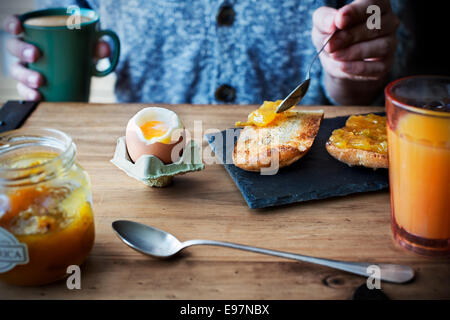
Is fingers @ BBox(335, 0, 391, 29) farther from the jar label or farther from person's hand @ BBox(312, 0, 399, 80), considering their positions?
the jar label

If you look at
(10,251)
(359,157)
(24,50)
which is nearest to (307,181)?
(359,157)

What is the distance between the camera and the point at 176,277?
0.73m

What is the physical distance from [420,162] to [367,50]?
645 mm

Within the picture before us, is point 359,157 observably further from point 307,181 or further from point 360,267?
point 360,267

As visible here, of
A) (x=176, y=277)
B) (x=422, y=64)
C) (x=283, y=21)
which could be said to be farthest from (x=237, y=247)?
(x=422, y=64)

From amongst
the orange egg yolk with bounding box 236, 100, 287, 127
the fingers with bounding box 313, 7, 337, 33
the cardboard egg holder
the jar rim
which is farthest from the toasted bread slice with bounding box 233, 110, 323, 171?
the jar rim

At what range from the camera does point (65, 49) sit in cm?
127

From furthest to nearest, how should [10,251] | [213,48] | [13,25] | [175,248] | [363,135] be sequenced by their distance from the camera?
[213,48]
[13,25]
[363,135]
[175,248]
[10,251]

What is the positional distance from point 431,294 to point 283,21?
1188mm

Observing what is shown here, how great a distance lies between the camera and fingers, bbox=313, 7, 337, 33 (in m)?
1.20

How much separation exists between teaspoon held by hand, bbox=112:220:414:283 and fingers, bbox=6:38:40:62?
2.23 ft

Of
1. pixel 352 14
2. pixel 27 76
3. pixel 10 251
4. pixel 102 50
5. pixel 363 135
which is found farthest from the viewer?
pixel 102 50

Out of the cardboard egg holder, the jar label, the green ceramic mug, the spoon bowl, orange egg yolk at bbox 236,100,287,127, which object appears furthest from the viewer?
the green ceramic mug

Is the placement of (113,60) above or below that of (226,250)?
above
